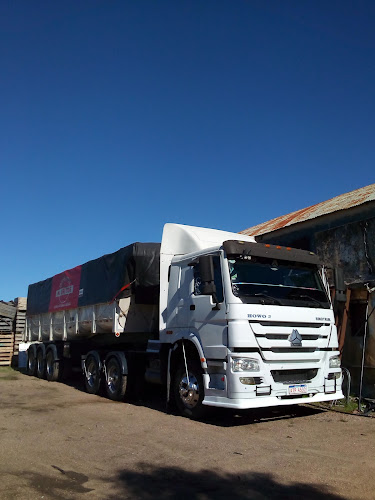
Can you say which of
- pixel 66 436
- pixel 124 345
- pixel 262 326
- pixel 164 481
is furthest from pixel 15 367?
pixel 164 481

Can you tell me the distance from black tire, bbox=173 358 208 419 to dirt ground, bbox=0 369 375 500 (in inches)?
9.1

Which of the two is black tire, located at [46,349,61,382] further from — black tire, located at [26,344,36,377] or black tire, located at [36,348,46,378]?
black tire, located at [26,344,36,377]

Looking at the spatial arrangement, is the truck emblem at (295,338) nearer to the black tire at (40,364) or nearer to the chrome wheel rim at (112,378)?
the chrome wheel rim at (112,378)

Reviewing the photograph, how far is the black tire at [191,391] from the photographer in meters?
7.64

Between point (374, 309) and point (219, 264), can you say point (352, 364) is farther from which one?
point (219, 264)

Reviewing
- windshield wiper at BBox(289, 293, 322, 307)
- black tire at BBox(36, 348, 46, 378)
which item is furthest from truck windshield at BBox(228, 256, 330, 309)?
black tire at BBox(36, 348, 46, 378)

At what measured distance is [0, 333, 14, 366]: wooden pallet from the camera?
19.8 m

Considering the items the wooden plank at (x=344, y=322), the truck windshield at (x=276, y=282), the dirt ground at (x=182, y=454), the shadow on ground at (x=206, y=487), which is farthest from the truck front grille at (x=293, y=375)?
the shadow on ground at (x=206, y=487)

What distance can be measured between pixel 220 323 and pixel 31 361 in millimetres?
11266

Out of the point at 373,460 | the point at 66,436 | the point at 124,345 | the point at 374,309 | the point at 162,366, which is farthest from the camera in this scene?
the point at 124,345

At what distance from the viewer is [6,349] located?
1988cm

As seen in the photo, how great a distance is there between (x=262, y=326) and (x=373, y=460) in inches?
95.8

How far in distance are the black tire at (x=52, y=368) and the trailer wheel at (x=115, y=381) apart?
390cm

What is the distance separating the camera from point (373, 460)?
5.40 m
